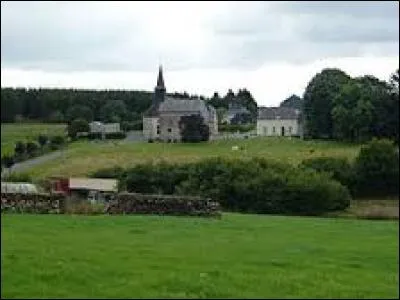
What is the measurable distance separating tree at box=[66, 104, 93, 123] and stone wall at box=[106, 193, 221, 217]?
2980 millimetres

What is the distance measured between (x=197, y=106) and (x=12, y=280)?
25.0 metres

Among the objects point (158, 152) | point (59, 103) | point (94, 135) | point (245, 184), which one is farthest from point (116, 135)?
point (59, 103)

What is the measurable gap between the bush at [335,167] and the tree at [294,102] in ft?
5.94

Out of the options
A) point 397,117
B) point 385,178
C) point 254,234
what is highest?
point 397,117

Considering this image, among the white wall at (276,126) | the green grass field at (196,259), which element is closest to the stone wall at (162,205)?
the white wall at (276,126)

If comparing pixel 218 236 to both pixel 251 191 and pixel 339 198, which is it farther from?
pixel 251 191

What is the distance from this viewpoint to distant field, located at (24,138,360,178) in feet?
86.6

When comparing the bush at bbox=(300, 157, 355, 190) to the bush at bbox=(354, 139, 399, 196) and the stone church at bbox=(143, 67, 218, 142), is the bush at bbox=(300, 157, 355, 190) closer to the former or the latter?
the bush at bbox=(354, 139, 399, 196)

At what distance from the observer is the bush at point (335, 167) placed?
23552 mm

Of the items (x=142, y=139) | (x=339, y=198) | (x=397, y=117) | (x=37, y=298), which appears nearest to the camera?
(x=37, y=298)

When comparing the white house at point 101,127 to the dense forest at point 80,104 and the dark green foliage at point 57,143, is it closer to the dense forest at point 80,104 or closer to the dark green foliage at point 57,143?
the dense forest at point 80,104

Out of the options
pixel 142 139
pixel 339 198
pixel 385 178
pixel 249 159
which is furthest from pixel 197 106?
pixel 385 178

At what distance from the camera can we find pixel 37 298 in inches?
360

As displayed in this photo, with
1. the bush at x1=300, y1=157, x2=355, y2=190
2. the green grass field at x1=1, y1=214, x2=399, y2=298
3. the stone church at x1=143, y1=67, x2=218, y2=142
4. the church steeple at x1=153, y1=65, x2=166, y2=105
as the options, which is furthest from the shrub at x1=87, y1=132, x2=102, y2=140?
the bush at x1=300, y1=157, x2=355, y2=190
